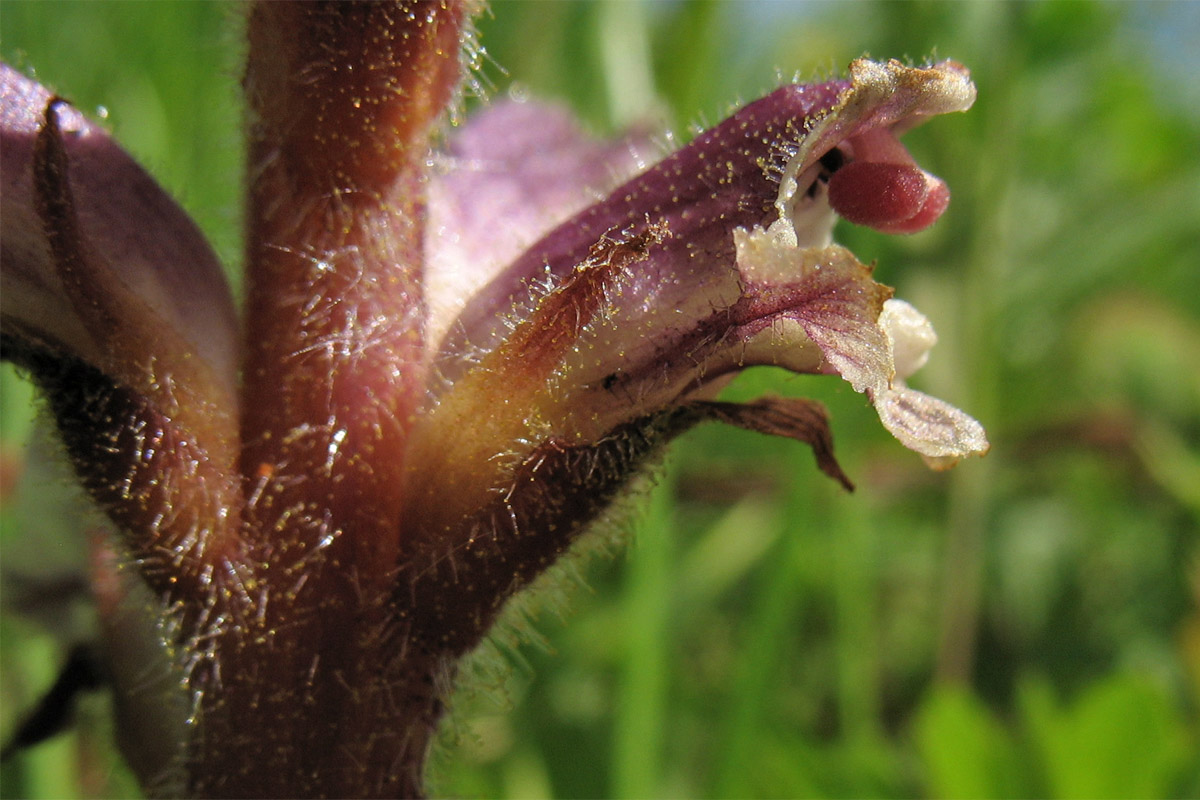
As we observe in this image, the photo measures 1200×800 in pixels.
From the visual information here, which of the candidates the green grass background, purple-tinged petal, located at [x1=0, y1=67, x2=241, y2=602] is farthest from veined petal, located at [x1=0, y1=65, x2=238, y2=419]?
the green grass background

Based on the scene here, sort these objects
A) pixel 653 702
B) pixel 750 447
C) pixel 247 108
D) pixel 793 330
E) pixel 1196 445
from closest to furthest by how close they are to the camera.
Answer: pixel 793 330, pixel 247 108, pixel 653 702, pixel 1196 445, pixel 750 447

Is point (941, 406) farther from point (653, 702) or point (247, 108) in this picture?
point (653, 702)

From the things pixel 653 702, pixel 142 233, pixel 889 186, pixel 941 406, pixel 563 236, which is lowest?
pixel 653 702

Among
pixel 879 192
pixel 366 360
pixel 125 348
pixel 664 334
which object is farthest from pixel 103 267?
pixel 879 192

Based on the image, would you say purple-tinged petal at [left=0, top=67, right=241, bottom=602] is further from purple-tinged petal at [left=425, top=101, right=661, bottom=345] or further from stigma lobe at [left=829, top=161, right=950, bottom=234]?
stigma lobe at [left=829, top=161, right=950, bottom=234]

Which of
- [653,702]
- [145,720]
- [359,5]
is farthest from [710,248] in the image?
[653,702]
